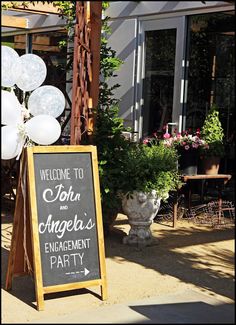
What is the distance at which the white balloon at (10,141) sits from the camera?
14.5 feet

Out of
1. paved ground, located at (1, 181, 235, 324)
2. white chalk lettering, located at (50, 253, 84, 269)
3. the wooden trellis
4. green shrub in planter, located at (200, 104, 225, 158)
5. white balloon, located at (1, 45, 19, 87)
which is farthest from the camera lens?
green shrub in planter, located at (200, 104, 225, 158)

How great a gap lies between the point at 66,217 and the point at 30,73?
1194mm

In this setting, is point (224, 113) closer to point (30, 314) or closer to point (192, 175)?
point (192, 175)

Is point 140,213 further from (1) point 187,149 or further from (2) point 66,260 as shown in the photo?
(2) point 66,260

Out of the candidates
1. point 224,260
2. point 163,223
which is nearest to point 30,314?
point 224,260

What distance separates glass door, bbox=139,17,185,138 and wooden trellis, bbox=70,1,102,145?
3044 millimetres

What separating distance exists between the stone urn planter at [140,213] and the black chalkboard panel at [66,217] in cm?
166

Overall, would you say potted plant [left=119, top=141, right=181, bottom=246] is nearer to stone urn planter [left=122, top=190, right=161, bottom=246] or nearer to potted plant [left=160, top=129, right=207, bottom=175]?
stone urn planter [left=122, top=190, right=161, bottom=246]

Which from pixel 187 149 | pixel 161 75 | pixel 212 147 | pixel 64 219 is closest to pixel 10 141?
pixel 64 219

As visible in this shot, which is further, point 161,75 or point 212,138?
point 161,75

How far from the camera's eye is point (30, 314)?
4387 millimetres

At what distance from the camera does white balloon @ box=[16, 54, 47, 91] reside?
4766 mm

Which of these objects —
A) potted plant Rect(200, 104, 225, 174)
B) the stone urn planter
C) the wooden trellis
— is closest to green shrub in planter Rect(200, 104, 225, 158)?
potted plant Rect(200, 104, 225, 174)

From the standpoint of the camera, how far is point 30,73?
4.80 m
